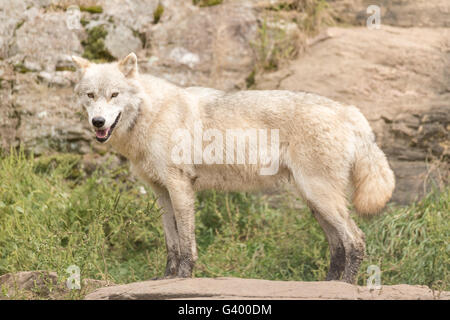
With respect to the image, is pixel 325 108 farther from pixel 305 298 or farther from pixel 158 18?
pixel 158 18

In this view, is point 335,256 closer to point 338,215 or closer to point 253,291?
point 338,215

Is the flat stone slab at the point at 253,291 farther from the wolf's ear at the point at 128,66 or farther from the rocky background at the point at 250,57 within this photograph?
the rocky background at the point at 250,57

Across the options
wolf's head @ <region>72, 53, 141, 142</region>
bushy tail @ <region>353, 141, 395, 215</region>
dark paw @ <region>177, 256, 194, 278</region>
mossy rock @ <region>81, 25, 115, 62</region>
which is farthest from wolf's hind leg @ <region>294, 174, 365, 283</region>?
mossy rock @ <region>81, 25, 115, 62</region>

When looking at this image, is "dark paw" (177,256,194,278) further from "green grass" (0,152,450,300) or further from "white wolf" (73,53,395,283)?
"green grass" (0,152,450,300)

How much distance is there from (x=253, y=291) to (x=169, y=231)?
59.3 inches

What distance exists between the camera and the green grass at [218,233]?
19.3 ft

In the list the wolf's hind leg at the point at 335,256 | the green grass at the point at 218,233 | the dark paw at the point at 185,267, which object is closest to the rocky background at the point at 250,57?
the green grass at the point at 218,233

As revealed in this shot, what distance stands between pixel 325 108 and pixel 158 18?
14.4ft

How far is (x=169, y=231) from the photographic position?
18.4 feet

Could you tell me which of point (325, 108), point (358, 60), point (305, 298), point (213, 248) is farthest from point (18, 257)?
point (358, 60)

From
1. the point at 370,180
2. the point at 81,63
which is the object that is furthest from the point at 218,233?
the point at 81,63

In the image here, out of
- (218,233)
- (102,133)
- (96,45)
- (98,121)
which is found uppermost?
(96,45)

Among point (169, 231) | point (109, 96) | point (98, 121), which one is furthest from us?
point (169, 231)

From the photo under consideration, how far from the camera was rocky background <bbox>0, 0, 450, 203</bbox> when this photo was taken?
306 inches
